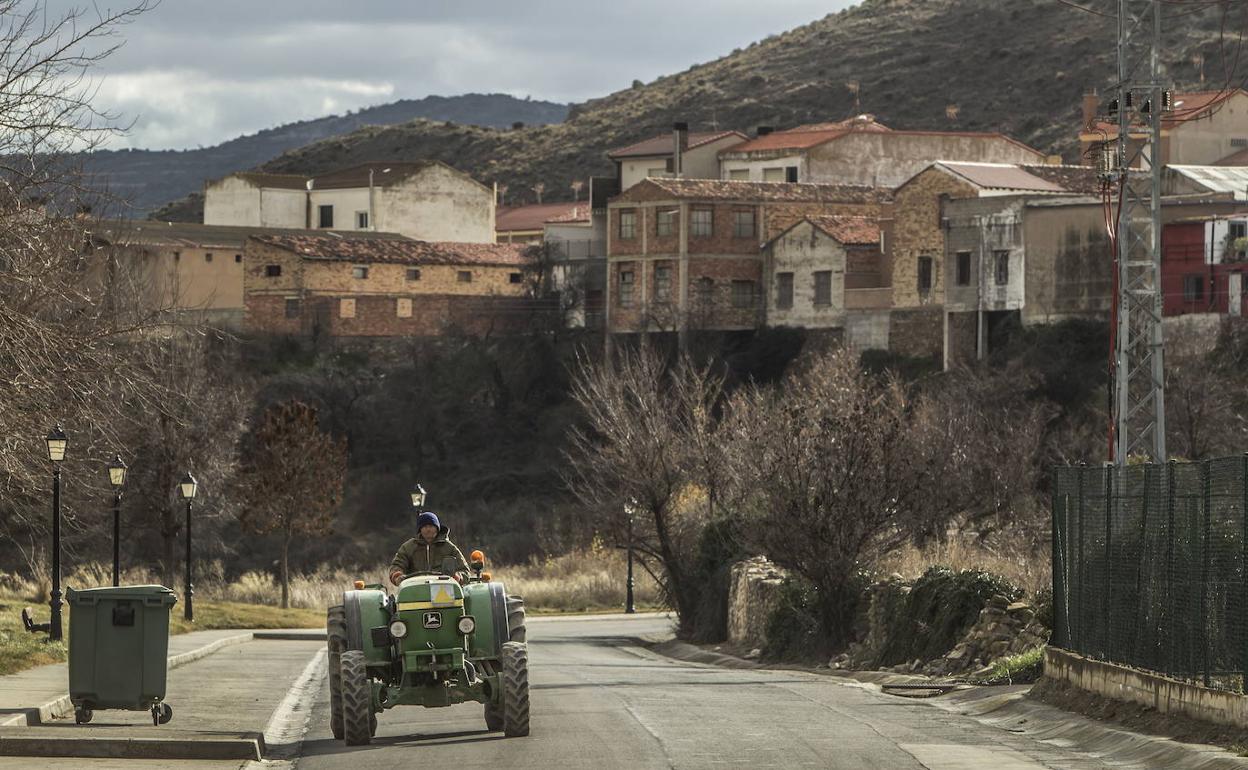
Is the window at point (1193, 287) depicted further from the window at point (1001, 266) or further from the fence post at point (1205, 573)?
the fence post at point (1205, 573)

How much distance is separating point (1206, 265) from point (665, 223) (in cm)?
2813

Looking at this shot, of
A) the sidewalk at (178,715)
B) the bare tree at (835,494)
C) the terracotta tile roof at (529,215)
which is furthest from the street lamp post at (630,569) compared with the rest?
the terracotta tile roof at (529,215)

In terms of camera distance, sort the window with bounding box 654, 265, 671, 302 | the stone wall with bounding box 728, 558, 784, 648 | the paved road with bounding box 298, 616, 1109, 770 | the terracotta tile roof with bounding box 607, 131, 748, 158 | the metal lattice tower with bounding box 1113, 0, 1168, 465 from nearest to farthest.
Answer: the paved road with bounding box 298, 616, 1109, 770 < the metal lattice tower with bounding box 1113, 0, 1168, 465 < the stone wall with bounding box 728, 558, 784, 648 < the window with bounding box 654, 265, 671, 302 < the terracotta tile roof with bounding box 607, 131, 748, 158

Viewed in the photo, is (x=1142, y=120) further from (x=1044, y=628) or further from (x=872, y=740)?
(x=872, y=740)

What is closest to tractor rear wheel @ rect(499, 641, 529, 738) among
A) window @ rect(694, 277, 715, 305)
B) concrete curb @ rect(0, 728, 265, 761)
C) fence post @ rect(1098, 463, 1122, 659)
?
concrete curb @ rect(0, 728, 265, 761)

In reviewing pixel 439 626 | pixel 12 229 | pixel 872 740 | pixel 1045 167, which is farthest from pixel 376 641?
pixel 1045 167

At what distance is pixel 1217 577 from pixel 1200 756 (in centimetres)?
206

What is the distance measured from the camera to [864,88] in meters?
136

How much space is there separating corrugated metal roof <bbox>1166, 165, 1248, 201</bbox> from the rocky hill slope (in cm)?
3336

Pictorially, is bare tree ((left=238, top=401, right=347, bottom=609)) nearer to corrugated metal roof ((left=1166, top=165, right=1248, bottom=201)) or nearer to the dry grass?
the dry grass

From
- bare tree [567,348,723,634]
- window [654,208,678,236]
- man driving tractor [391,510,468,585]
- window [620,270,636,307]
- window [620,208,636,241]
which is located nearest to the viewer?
man driving tractor [391,510,468,585]

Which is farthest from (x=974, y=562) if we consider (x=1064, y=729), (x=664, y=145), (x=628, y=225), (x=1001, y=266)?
(x=664, y=145)

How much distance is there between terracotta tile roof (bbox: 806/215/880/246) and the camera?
80.1 metres

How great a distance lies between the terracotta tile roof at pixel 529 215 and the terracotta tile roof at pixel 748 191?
24425mm
